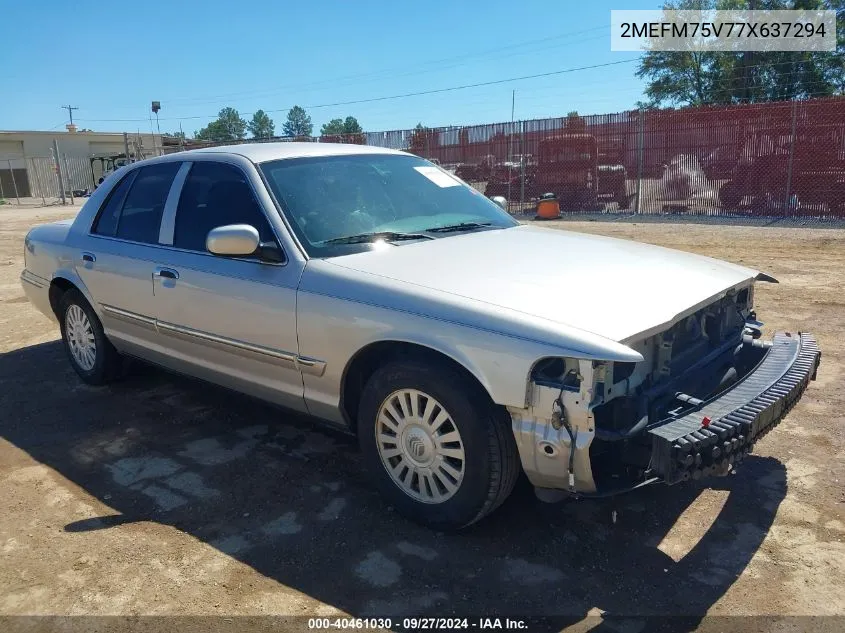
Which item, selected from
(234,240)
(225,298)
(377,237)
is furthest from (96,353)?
(377,237)

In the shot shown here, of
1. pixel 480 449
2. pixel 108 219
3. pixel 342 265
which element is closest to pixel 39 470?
pixel 108 219

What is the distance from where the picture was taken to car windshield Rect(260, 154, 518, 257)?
12.0ft

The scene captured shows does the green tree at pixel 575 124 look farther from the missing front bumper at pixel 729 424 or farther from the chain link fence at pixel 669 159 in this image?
the missing front bumper at pixel 729 424

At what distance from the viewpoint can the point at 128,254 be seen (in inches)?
180

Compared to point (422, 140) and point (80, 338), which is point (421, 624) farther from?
point (422, 140)

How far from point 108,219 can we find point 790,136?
14.3 m

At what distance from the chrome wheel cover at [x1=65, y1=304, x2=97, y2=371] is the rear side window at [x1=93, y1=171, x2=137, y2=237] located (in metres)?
0.72

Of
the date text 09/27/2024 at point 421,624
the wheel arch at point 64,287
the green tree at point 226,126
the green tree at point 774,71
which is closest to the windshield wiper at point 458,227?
the date text 09/27/2024 at point 421,624

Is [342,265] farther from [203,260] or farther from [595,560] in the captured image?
[595,560]

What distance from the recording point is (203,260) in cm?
398

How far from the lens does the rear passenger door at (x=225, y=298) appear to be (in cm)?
356

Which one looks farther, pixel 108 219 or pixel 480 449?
pixel 108 219

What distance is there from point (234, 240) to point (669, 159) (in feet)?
49.7

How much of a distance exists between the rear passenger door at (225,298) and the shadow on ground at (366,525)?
1.52 feet
